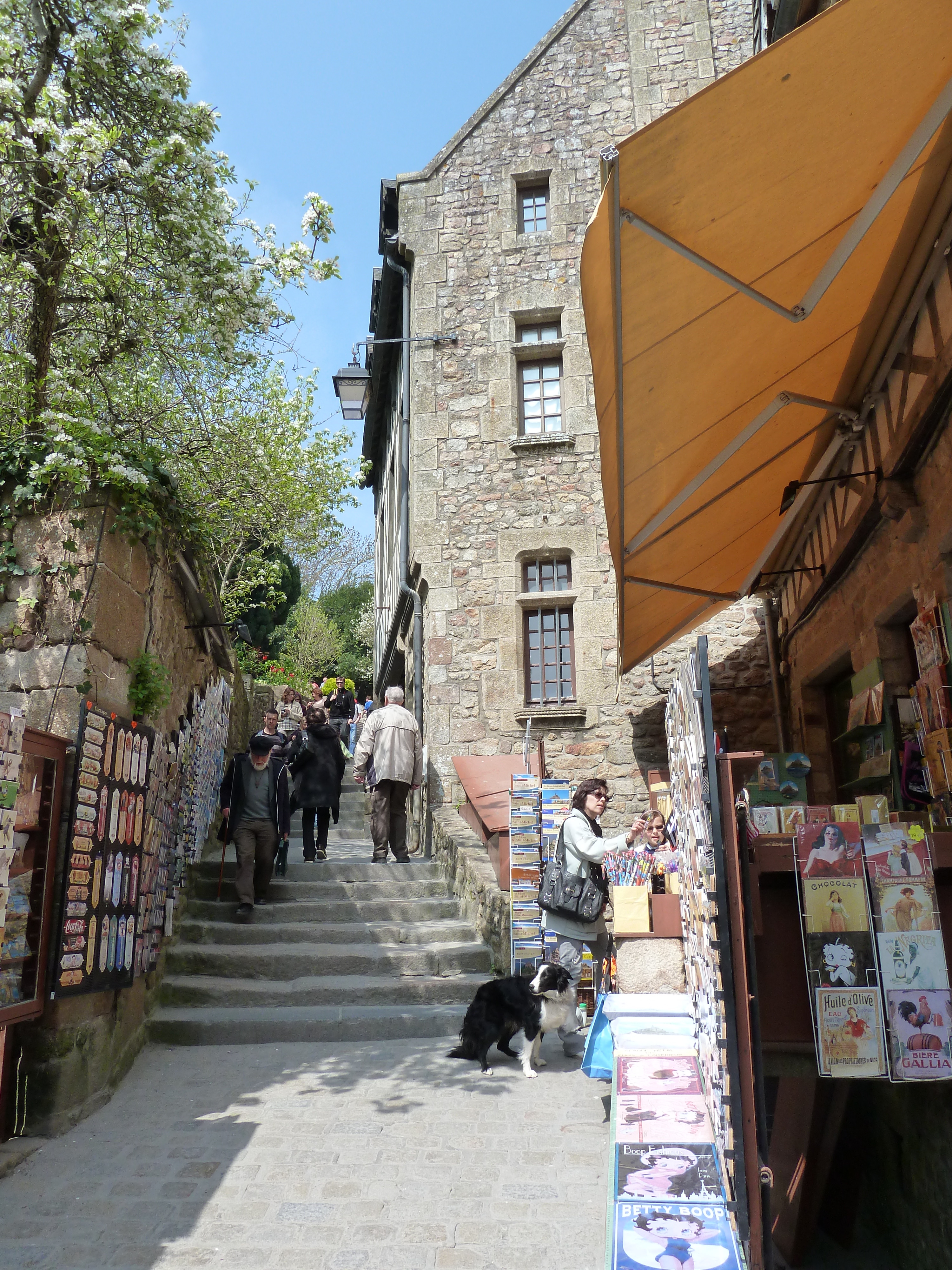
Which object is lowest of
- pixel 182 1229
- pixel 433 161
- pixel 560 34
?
pixel 182 1229

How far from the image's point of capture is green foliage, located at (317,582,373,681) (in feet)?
104

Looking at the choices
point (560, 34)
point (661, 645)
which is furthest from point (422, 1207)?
point (560, 34)

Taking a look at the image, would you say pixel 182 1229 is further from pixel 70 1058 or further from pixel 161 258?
pixel 161 258

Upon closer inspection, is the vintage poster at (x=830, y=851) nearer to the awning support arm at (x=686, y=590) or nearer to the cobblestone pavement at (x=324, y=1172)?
the cobblestone pavement at (x=324, y=1172)

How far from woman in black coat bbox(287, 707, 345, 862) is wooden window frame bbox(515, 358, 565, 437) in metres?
4.28

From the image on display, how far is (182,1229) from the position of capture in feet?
10.8

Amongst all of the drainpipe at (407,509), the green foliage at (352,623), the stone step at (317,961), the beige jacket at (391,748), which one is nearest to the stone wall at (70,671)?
the stone step at (317,961)

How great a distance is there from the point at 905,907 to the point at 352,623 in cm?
3093

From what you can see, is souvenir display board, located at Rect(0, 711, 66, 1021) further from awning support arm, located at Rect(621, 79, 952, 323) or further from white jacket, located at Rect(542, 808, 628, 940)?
awning support arm, located at Rect(621, 79, 952, 323)

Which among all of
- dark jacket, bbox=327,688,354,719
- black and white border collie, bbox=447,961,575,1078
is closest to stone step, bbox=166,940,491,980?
black and white border collie, bbox=447,961,575,1078

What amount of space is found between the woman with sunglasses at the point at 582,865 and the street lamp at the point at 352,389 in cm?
724

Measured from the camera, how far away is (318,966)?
6.23m

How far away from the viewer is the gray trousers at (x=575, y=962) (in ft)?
17.2

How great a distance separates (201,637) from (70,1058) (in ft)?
11.3
